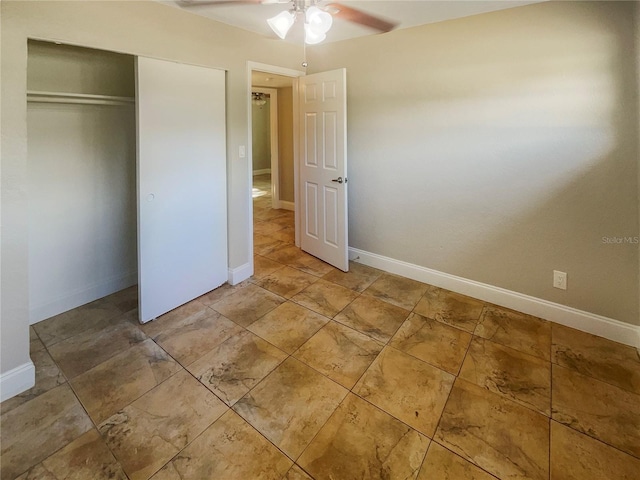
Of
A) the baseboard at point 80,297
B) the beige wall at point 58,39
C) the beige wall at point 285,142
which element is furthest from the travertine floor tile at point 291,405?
the beige wall at point 285,142

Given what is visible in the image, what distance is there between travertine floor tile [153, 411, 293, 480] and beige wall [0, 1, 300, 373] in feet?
3.86

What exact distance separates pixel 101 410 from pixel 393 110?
10.4ft

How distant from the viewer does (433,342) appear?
2244 mm

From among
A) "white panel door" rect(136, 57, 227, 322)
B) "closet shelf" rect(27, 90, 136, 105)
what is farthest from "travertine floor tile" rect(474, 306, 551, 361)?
"closet shelf" rect(27, 90, 136, 105)

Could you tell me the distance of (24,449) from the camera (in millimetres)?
1453

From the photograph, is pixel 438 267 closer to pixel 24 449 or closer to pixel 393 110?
pixel 393 110

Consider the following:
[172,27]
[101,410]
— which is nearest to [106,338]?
[101,410]

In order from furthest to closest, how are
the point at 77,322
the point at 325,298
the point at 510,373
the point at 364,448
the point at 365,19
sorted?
the point at 325,298 < the point at 365,19 < the point at 77,322 < the point at 510,373 < the point at 364,448

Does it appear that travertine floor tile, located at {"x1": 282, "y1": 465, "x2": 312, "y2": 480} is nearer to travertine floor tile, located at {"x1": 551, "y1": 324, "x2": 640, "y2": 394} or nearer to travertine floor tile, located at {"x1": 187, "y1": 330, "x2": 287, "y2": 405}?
travertine floor tile, located at {"x1": 187, "y1": 330, "x2": 287, "y2": 405}

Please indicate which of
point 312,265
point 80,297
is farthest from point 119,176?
point 312,265

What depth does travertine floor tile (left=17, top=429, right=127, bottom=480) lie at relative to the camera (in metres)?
1.34

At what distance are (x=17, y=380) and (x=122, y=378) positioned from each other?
52cm

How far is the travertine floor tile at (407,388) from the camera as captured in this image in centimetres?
165

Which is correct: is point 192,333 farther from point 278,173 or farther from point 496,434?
point 278,173
